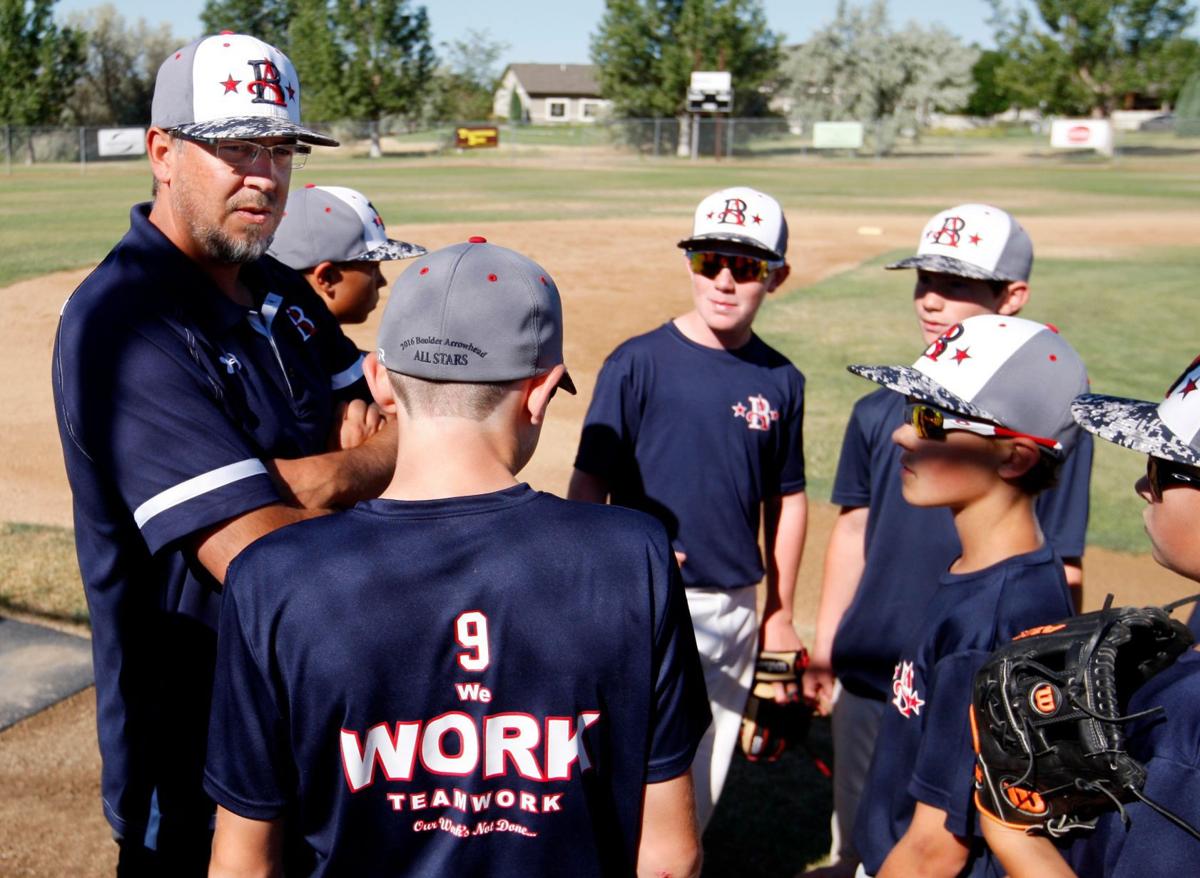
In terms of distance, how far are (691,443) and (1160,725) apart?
7.13 ft

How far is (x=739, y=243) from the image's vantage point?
13.6 ft

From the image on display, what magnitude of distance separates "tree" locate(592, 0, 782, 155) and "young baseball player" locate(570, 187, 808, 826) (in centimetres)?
5833

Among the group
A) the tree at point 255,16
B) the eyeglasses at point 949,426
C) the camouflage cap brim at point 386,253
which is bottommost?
the eyeglasses at point 949,426

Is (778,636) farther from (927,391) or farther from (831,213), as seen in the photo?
(831,213)

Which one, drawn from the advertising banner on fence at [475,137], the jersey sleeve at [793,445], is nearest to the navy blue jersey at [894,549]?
the jersey sleeve at [793,445]

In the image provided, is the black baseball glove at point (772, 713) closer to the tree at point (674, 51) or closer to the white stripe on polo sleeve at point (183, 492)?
the white stripe on polo sleeve at point (183, 492)

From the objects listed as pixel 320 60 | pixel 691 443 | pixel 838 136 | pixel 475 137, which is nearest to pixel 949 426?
pixel 691 443

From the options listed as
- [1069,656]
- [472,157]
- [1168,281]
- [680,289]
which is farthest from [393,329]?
[472,157]

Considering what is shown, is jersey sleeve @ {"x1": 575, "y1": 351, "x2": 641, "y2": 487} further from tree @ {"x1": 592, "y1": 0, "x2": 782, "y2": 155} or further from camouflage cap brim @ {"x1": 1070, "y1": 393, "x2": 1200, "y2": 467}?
tree @ {"x1": 592, "y1": 0, "x2": 782, "y2": 155}

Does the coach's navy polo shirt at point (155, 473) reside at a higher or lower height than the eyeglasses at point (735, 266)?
lower

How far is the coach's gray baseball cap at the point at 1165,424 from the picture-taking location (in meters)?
2.09

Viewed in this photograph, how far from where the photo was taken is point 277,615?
183 centimetres

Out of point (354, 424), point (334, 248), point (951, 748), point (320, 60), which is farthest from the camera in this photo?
point (320, 60)

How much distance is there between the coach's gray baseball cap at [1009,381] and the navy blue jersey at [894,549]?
0.69 m
